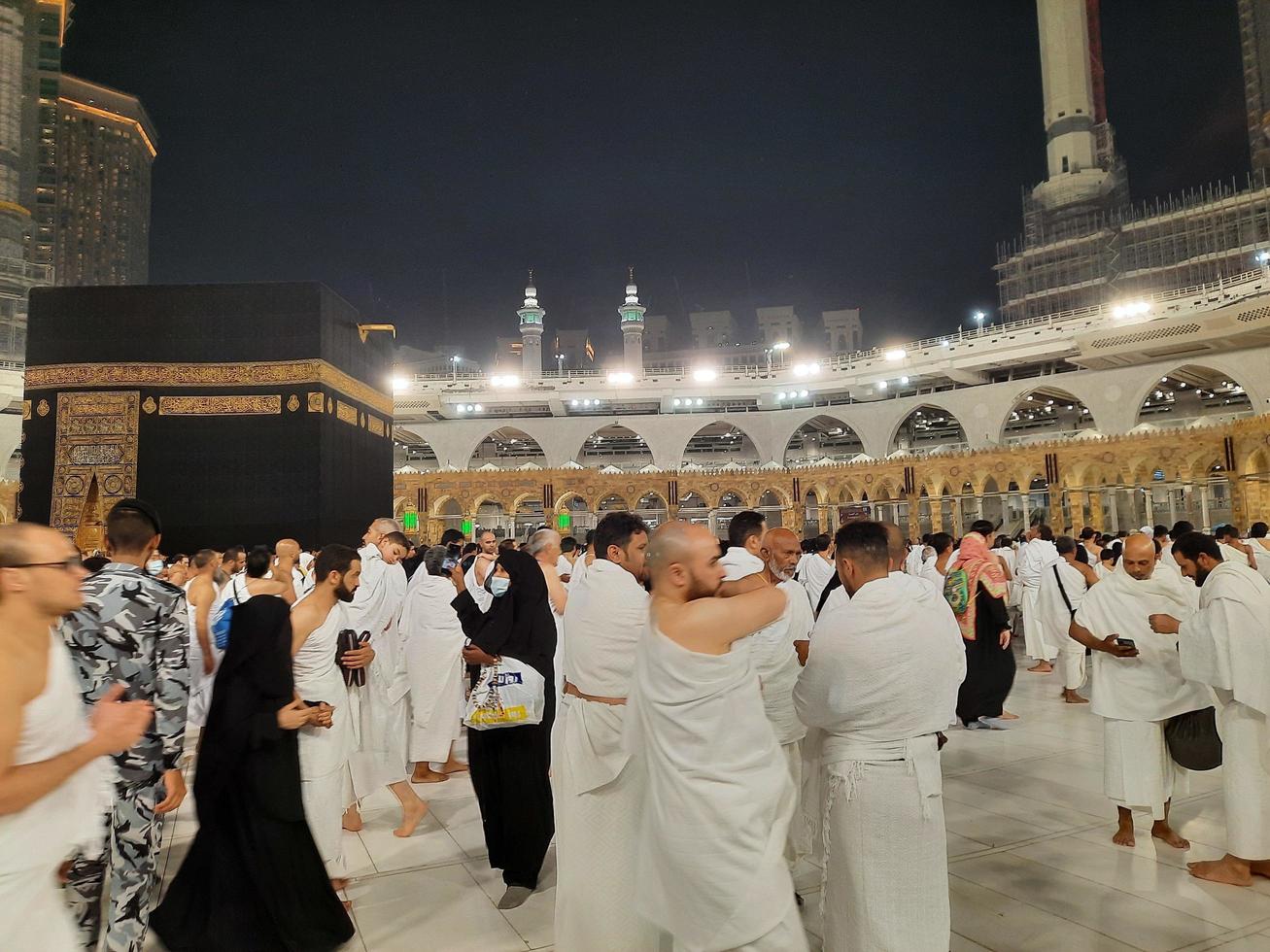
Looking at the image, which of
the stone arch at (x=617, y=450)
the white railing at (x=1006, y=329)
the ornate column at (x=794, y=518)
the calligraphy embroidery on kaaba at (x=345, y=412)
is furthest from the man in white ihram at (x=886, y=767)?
the stone arch at (x=617, y=450)

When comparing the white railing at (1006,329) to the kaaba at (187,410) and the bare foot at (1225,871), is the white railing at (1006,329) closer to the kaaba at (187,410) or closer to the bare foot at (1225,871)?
the kaaba at (187,410)

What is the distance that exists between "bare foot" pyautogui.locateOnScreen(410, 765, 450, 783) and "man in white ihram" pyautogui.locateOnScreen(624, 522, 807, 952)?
117 inches

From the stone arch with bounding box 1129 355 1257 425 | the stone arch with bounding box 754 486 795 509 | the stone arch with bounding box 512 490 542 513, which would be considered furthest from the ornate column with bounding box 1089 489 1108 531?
the stone arch with bounding box 512 490 542 513

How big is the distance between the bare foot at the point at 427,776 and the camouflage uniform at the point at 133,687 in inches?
85.8

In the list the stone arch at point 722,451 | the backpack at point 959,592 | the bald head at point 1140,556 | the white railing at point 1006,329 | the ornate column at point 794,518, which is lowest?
→ the backpack at point 959,592

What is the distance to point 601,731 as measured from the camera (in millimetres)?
2150

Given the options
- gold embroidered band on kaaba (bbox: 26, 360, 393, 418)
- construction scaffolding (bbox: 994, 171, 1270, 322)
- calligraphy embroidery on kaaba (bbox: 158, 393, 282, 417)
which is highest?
construction scaffolding (bbox: 994, 171, 1270, 322)

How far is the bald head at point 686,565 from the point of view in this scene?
160 cm

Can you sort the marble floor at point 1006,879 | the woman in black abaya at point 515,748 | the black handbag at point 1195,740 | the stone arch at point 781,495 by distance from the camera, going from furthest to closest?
1. the stone arch at point 781,495
2. the black handbag at point 1195,740
3. the woman in black abaya at point 515,748
4. the marble floor at point 1006,879

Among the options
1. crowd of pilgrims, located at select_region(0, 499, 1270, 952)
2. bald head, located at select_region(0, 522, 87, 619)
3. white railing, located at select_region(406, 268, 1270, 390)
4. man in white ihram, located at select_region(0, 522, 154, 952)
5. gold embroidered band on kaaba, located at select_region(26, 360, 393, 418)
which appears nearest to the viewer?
man in white ihram, located at select_region(0, 522, 154, 952)

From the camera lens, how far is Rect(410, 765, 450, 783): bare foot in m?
4.25

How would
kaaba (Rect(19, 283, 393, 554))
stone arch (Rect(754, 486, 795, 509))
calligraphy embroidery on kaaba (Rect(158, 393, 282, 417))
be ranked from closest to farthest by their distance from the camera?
kaaba (Rect(19, 283, 393, 554))
calligraphy embroidery on kaaba (Rect(158, 393, 282, 417))
stone arch (Rect(754, 486, 795, 509))

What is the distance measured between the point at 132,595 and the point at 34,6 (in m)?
39.7

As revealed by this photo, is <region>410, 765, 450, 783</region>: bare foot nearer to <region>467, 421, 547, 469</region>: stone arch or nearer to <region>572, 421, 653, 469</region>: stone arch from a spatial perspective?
<region>572, 421, 653, 469</region>: stone arch
